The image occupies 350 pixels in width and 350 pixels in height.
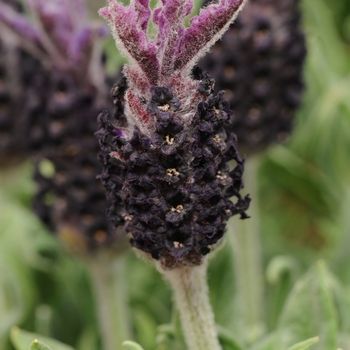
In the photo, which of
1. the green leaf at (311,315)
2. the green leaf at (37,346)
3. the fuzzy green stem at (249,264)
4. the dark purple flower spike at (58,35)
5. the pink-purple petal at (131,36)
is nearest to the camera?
the pink-purple petal at (131,36)

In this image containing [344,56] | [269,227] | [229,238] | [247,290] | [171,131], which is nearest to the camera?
[171,131]

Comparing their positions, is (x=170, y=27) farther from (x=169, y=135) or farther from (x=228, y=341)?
(x=228, y=341)

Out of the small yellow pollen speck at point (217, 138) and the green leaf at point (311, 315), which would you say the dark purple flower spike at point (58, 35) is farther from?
the green leaf at point (311, 315)

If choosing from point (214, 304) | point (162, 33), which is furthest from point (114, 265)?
point (162, 33)

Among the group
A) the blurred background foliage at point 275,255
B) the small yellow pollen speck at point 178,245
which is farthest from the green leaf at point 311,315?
the small yellow pollen speck at point 178,245

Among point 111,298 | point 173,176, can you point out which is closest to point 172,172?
point 173,176

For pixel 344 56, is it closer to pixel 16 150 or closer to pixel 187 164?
pixel 16 150

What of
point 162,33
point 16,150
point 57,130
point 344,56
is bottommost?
point 162,33

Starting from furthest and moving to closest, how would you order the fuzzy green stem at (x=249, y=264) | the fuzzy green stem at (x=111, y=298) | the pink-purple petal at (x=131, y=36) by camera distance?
1. the fuzzy green stem at (x=249, y=264)
2. the fuzzy green stem at (x=111, y=298)
3. the pink-purple petal at (x=131, y=36)

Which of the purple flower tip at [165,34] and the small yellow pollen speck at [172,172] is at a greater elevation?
the purple flower tip at [165,34]
